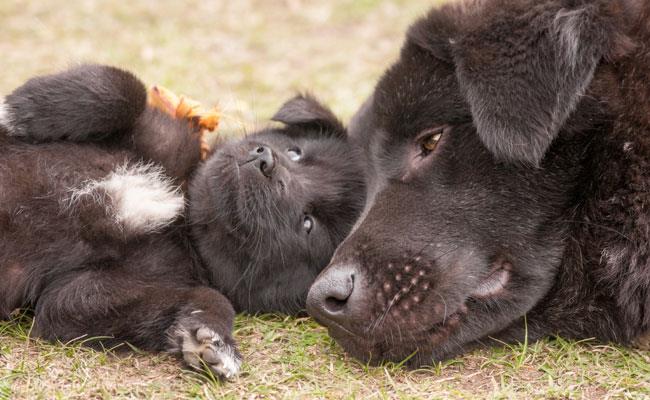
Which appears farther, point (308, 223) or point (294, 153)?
point (294, 153)

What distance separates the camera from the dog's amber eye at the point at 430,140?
10.3 feet

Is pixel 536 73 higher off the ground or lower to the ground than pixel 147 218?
higher

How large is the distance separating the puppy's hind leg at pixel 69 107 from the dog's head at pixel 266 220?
1.67ft

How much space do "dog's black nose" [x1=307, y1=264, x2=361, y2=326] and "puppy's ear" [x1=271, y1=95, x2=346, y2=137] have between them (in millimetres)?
1324

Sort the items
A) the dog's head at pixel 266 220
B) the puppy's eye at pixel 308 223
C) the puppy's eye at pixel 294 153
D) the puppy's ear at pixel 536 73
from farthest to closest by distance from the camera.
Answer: the puppy's eye at pixel 294 153
the puppy's eye at pixel 308 223
the dog's head at pixel 266 220
the puppy's ear at pixel 536 73

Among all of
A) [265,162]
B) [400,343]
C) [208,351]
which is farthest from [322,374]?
[265,162]

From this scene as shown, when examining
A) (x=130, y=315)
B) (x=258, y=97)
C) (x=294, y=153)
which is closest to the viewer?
(x=130, y=315)

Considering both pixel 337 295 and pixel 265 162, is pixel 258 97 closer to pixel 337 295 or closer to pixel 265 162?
pixel 265 162

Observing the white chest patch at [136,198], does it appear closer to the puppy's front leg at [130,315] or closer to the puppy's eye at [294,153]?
the puppy's front leg at [130,315]

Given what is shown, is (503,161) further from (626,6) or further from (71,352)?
(71,352)

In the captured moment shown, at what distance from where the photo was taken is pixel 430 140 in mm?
3176

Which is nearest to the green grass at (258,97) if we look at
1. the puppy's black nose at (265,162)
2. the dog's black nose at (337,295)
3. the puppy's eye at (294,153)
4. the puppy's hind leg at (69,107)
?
the dog's black nose at (337,295)

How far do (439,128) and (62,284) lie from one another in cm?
165

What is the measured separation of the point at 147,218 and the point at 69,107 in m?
0.59
